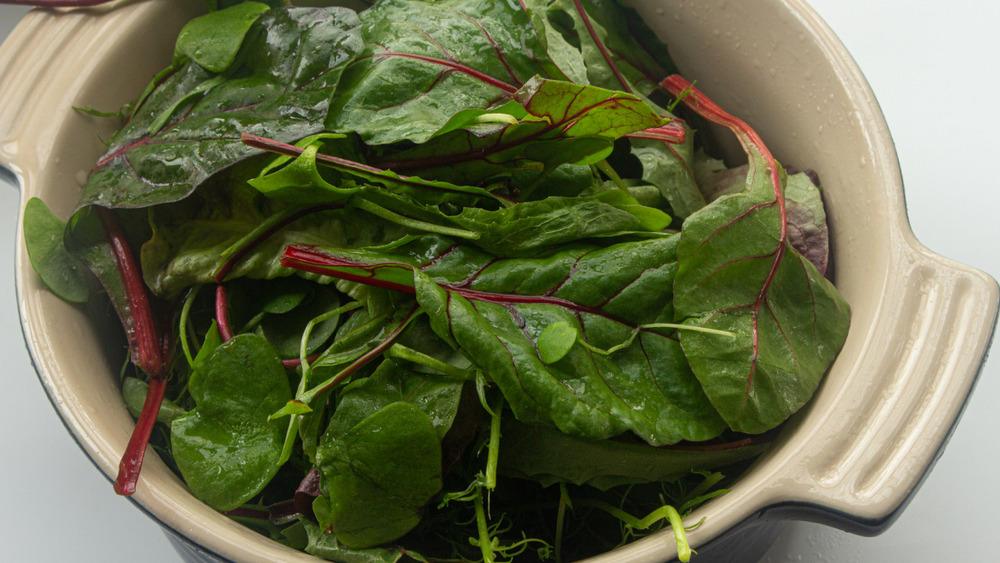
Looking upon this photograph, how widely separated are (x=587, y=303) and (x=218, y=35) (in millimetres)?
455

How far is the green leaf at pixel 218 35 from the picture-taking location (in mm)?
693

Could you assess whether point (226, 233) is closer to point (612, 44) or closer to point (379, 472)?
point (379, 472)

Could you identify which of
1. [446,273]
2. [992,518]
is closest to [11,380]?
[446,273]

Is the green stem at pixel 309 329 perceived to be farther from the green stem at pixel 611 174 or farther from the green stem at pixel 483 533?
the green stem at pixel 611 174

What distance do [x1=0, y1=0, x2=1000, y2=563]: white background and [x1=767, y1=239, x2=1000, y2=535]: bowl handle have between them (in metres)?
0.35

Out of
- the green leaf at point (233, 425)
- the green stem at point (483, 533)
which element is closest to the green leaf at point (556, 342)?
the green stem at point (483, 533)

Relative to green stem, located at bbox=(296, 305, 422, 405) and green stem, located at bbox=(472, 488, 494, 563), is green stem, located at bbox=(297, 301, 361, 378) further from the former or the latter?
green stem, located at bbox=(472, 488, 494, 563)

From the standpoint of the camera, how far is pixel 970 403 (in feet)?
3.37

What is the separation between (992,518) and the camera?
0.91 m

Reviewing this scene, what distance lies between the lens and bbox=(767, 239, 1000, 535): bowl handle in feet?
1.64

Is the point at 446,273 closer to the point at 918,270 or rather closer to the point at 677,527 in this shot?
the point at 677,527

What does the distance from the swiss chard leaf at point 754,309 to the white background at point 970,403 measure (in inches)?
13.3

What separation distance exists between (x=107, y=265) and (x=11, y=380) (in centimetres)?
59

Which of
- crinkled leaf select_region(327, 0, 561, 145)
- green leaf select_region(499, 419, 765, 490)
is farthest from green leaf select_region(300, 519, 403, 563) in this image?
crinkled leaf select_region(327, 0, 561, 145)
